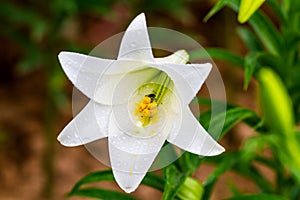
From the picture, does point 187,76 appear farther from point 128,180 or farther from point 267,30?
point 267,30

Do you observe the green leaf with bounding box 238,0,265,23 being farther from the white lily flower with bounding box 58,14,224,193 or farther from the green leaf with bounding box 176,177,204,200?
the green leaf with bounding box 176,177,204,200

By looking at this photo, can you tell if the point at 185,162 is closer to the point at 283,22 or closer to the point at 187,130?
the point at 187,130

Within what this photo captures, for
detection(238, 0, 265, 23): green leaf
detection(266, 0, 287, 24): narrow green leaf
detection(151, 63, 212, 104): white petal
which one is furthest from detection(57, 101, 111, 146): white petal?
detection(266, 0, 287, 24): narrow green leaf

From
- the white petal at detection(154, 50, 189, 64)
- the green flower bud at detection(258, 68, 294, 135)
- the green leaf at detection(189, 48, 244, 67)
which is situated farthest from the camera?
the green leaf at detection(189, 48, 244, 67)

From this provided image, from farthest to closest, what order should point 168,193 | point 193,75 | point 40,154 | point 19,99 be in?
point 19,99, point 40,154, point 168,193, point 193,75

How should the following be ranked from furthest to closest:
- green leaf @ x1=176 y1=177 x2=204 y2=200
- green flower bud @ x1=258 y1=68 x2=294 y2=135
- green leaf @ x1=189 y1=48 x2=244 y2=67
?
1. green leaf @ x1=189 y1=48 x2=244 y2=67
2. green leaf @ x1=176 y1=177 x2=204 y2=200
3. green flower bud @ x1=258 y1=68 x2=294 y2=135

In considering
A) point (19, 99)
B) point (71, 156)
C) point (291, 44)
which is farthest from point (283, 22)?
point (19, 99)
